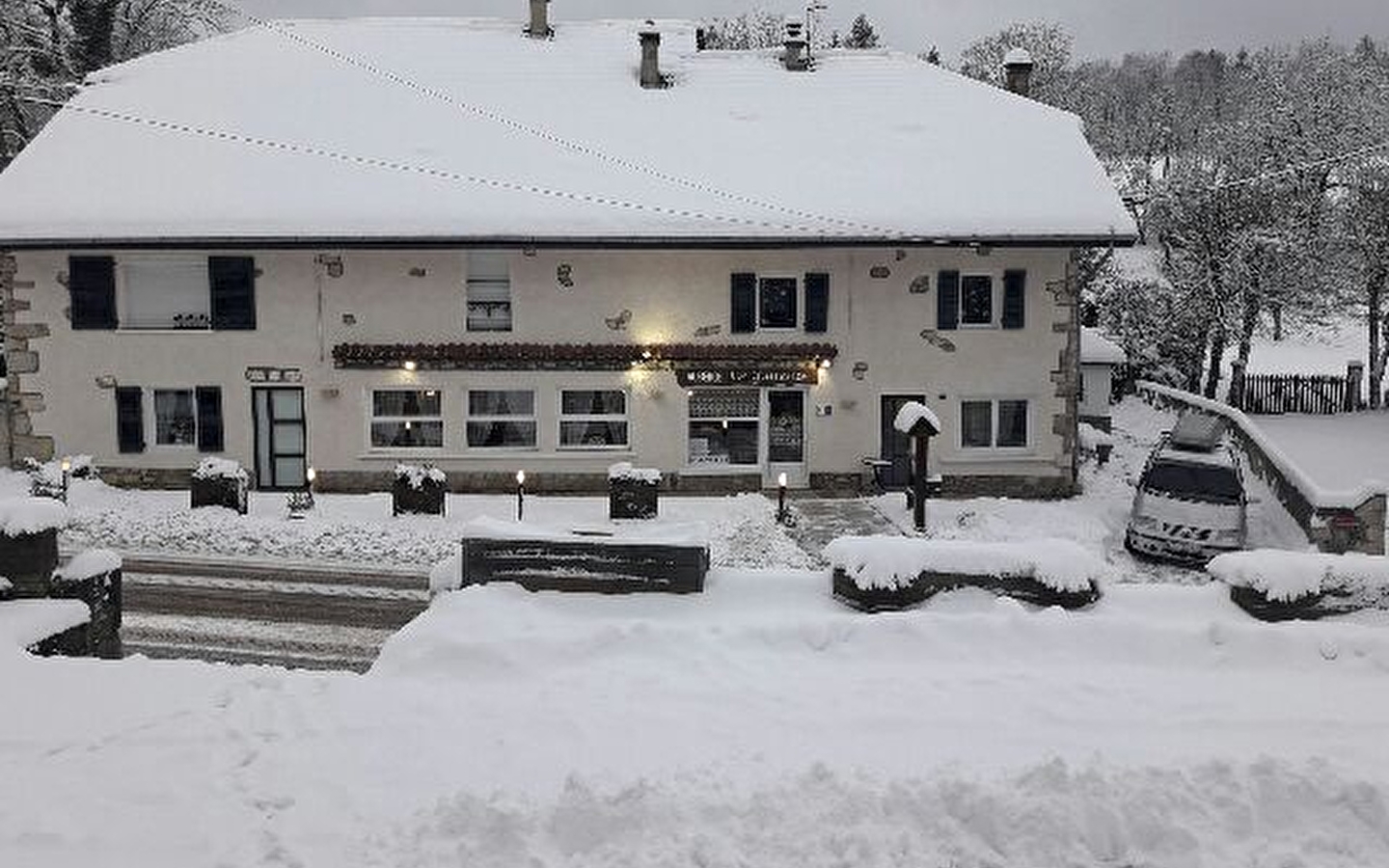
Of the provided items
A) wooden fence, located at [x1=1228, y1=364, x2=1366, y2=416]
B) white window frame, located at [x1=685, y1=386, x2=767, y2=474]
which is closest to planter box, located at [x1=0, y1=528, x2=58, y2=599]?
white window frame, located at [x1=685, y1=386, x2=767, y2=474]

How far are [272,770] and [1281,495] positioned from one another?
21.0 meters

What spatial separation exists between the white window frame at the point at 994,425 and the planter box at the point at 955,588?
1213 cm

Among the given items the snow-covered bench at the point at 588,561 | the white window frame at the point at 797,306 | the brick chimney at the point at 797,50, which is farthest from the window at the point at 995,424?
the snow-covered bench at the point at 588,561

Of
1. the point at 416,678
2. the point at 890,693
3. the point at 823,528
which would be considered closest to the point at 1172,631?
the point at 890,693

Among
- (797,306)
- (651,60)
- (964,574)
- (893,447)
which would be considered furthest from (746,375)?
(964,574)

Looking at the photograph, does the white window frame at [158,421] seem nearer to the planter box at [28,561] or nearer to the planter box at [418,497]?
the planter box at [418,497]

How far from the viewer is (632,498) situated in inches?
814

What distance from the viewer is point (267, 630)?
583 inches

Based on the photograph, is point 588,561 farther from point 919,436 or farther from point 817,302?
point 817,302

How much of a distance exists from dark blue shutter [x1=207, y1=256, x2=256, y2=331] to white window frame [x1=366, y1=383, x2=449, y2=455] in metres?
2.76

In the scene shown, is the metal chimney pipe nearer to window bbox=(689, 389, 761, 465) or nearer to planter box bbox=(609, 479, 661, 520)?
window bbox=(689, 389, 761, 465)

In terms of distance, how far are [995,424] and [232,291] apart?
1550 cm

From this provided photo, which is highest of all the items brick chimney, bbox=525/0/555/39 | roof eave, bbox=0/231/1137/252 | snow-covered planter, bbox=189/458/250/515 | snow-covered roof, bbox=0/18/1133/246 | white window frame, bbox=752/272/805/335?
brick chimney, bbox=525/0/555/39

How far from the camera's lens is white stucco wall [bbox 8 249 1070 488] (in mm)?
23359
